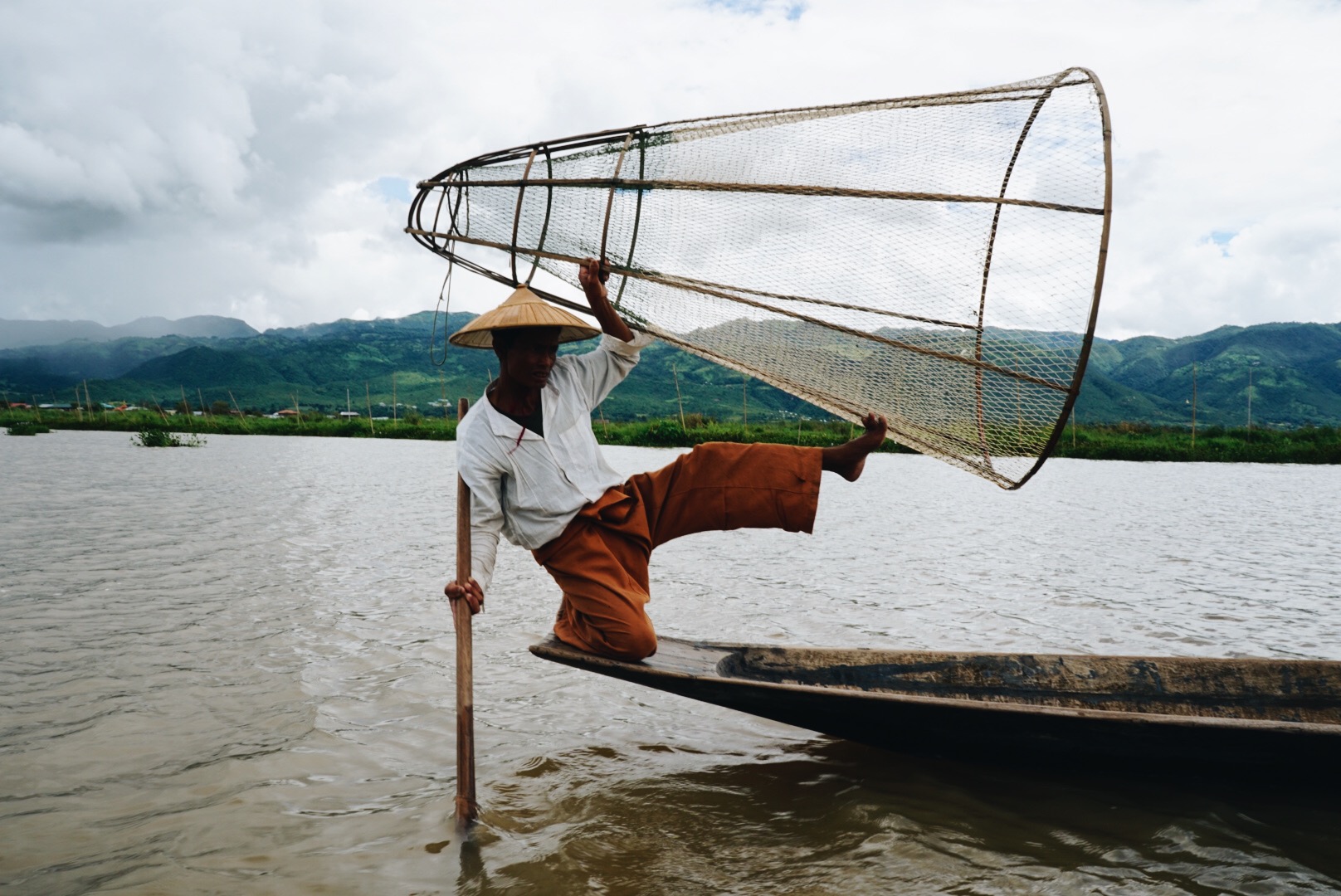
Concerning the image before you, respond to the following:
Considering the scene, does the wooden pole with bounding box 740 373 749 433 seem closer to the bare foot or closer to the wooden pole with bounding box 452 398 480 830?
the bare foot

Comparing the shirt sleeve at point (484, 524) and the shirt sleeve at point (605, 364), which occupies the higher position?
the shirt sleeve at point (605, 364)

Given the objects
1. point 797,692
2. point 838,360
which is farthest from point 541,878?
point 838,360

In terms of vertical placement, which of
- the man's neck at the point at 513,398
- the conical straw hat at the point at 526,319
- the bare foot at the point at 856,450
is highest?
the conical straw hat at the point at 526,319

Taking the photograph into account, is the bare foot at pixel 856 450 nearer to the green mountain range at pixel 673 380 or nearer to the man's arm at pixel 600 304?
the man's arm at pixel 600 304

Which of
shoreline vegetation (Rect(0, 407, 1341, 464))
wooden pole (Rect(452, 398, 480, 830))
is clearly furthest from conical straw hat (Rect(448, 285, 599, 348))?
shoreline vegetation (Rect(0, 407, 1341, 464))

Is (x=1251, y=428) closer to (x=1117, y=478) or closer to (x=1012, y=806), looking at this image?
(x=1117, y=478)

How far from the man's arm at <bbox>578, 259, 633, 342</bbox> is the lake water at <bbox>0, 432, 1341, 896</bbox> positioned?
1740 mm

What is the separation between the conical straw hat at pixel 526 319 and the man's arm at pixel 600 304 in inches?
2.4

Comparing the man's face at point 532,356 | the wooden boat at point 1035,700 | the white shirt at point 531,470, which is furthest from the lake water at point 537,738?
the man's face at point 532,356

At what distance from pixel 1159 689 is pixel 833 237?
2.38 m

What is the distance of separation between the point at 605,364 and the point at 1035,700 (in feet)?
7.67

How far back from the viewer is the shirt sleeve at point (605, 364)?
10.7 ft

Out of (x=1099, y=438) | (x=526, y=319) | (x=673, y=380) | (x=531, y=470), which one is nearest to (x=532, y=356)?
(x=526, y=319)

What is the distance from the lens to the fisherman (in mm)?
3010
